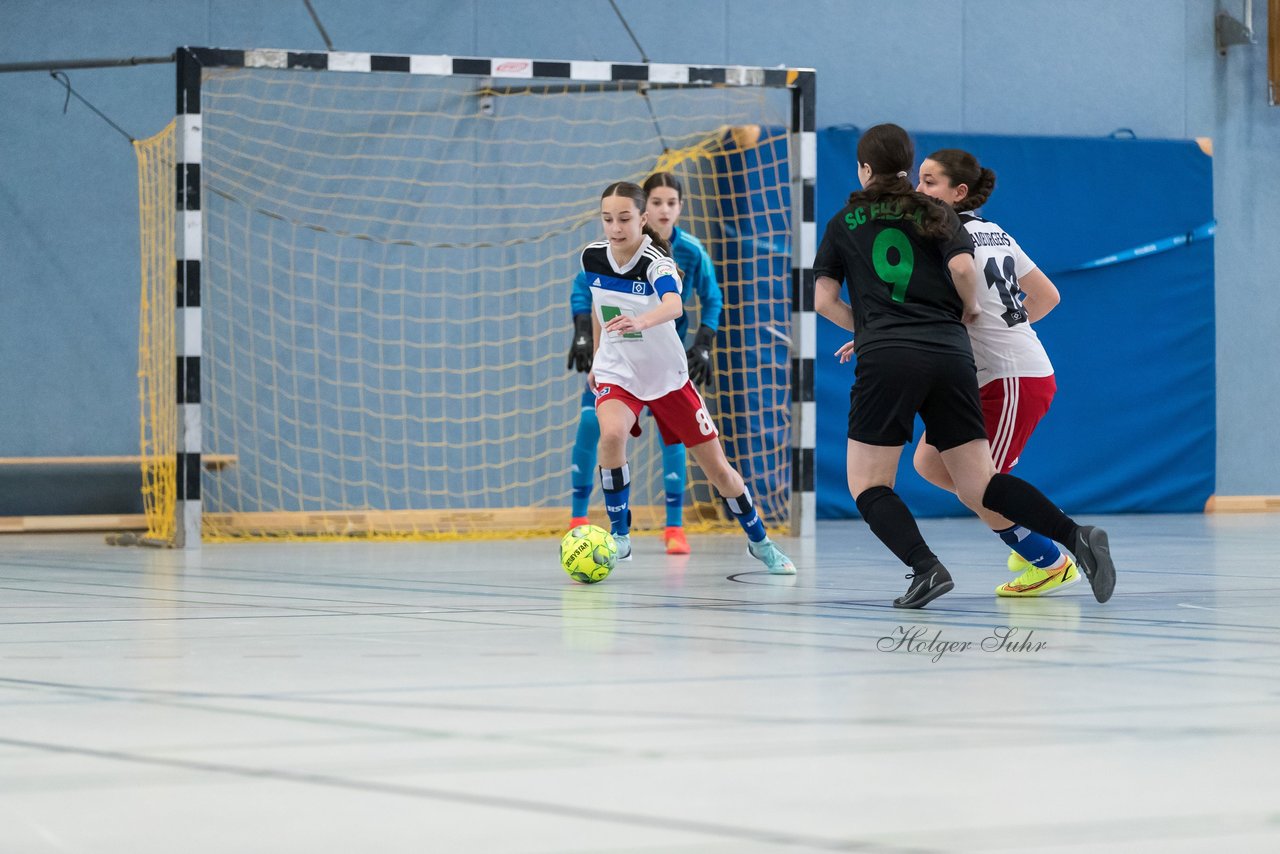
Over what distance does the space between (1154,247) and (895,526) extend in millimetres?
8143

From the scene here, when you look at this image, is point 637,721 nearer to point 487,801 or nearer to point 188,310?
point 487,801

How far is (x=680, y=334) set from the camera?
823 cm

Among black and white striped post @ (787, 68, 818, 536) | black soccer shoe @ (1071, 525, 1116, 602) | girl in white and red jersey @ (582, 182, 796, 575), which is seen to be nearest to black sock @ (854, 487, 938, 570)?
black soccer shoe @ (1071, 525, 1116, 602)

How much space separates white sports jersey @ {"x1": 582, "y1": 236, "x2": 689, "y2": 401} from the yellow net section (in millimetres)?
3869

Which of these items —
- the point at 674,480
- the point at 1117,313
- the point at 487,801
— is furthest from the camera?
the point at 1117,313

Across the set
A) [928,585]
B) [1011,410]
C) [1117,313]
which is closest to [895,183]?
[1011,410]

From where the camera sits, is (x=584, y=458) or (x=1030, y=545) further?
(x=584, y=458)

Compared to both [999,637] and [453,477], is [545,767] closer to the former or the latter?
[999,637]

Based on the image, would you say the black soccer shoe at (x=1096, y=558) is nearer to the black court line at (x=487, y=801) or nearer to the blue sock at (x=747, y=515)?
the blue sock at (x=747, y=515)

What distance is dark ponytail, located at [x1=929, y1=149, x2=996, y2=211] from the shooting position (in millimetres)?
5664

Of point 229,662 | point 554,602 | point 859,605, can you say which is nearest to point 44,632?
point 229,662

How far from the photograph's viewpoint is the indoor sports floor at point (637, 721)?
2162mm

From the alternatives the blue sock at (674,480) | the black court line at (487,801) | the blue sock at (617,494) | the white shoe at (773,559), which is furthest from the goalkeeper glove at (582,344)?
the black court line at (487,801)

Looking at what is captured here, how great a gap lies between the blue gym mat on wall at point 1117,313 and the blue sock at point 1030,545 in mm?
6343
